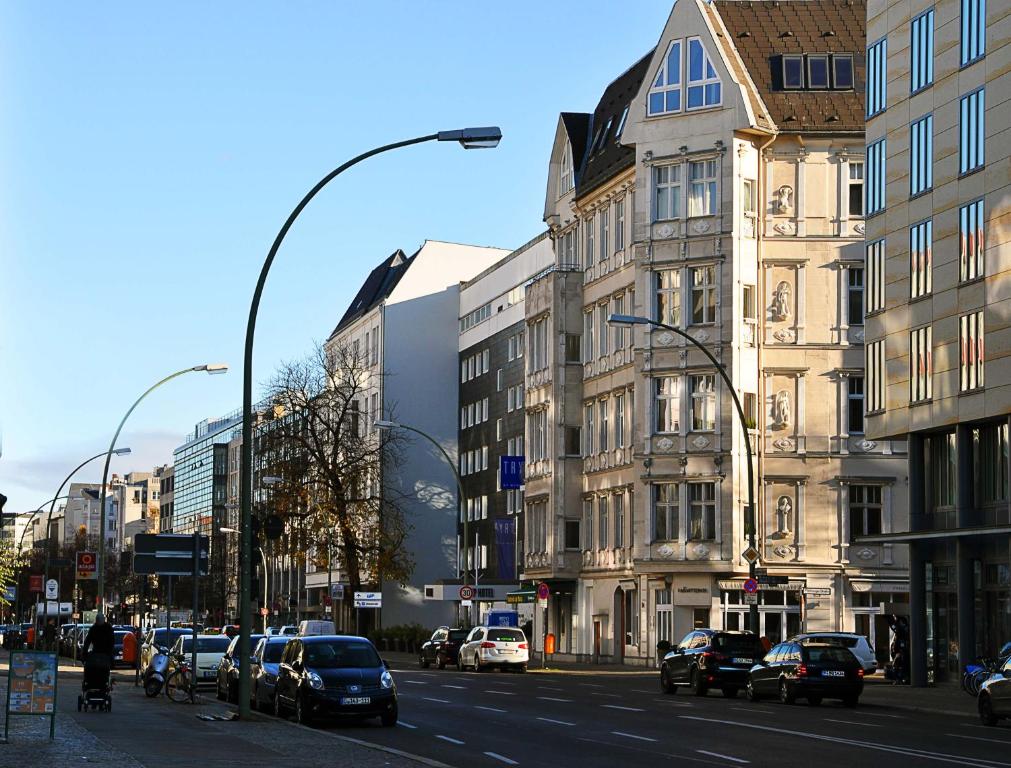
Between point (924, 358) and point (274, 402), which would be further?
point (274, 402)

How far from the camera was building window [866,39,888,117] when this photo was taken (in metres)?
50.4

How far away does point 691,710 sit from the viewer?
34469 mm

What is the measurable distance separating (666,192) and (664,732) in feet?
130

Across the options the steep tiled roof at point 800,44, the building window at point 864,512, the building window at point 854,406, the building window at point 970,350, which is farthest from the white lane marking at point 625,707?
the steep tiled roof at point 800,44

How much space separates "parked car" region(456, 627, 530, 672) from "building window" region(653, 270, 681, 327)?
1258 centimetres

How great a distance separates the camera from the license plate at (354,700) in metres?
28.6

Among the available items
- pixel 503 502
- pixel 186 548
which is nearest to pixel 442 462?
pixel 503 502

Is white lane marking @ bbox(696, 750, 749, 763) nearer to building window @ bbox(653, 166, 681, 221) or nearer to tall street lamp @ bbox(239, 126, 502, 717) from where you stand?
tall street lamp @ bbox(239, 126, 502, 717)

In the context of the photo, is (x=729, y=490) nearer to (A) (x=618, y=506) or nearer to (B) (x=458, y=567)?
(A) (x=618, y=506)

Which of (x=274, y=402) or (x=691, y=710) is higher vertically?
(x=274, y=402)

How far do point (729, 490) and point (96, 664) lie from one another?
34.2 m

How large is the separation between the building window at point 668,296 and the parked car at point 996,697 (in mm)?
33052

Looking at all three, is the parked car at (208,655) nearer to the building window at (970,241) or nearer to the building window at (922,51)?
the building window at (970,241)

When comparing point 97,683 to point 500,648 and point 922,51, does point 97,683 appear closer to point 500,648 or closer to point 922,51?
point 922,51
